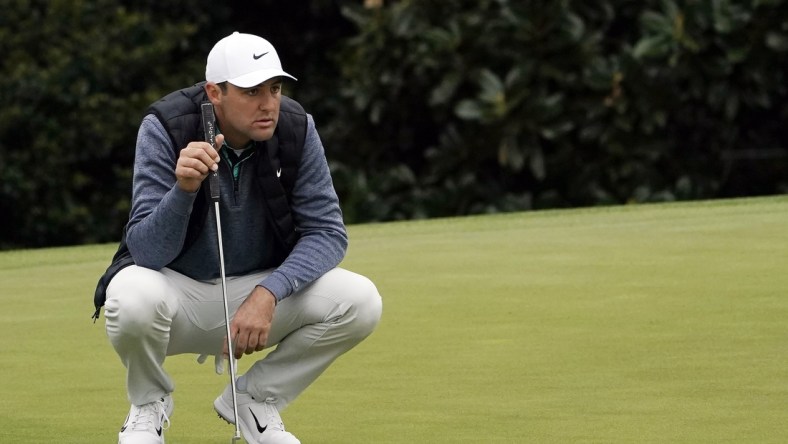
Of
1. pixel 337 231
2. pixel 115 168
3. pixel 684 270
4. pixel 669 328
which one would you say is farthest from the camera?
pixel 115 168

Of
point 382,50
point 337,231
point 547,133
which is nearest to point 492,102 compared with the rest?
point 547,133

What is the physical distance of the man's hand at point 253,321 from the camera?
4652mm

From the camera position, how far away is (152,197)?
473 centimetres

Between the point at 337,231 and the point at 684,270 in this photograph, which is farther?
the point at 684,270

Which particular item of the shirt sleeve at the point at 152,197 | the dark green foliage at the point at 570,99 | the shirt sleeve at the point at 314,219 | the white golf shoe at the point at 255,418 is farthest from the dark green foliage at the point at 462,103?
the shirt sleeve at the point at 152,197

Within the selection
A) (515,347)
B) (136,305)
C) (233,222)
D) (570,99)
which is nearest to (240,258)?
(233,222)

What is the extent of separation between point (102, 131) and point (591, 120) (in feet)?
16.1

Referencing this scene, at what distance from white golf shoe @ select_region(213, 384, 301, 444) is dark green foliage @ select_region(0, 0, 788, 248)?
9515mm

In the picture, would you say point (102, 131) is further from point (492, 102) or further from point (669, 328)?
point (669, 328)

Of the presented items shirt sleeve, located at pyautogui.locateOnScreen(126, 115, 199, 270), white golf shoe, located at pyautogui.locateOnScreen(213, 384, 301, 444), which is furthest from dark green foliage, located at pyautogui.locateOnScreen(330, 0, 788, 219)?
shirt sleeve, located at pyautogui.locateOnScreen(126, 115, 199, 270)

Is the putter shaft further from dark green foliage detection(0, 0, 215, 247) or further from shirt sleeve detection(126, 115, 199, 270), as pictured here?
dark green foliage detection(0, 0, 215, 247)

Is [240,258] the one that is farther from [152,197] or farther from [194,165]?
[194,165]

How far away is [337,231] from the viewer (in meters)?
4.95

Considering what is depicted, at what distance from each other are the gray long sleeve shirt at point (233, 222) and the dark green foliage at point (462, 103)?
9398 millimetres
